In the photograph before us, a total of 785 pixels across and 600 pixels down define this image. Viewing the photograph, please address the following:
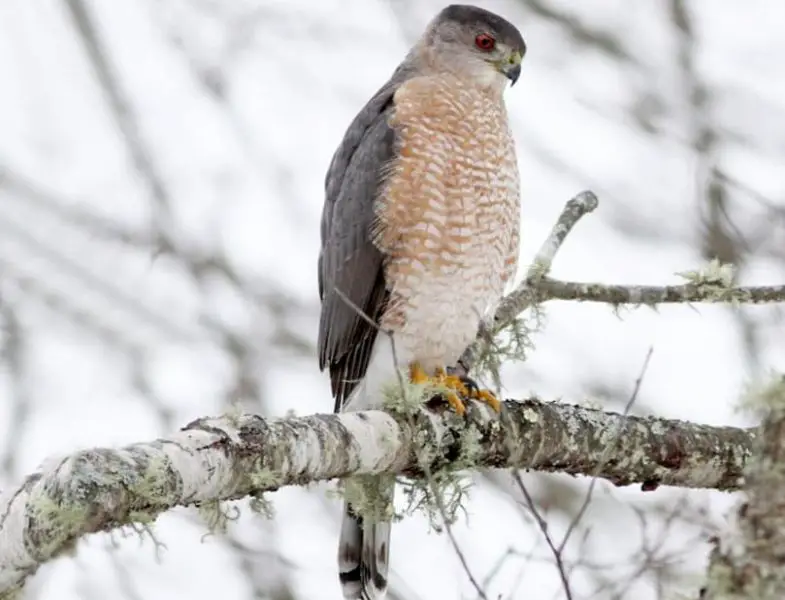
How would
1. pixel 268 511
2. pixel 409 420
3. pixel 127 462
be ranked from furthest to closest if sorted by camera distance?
pixel 409 420
pixel 268 511
pixel 127 462

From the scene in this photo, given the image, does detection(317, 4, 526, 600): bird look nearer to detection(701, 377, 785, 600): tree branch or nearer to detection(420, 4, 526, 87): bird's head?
detection(420, 4, 526, 87): bird's head

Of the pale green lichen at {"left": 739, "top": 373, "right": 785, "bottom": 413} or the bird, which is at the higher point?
the bird

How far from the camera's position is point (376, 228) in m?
5.20

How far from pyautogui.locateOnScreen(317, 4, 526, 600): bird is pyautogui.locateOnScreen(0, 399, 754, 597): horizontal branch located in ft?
1.85

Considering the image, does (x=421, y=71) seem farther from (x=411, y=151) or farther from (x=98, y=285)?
(x=98, y=285)

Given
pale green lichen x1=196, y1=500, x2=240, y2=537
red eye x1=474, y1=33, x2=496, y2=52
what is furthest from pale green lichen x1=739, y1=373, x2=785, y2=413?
red eye x1=474, y1=33, x2=496, y2=52

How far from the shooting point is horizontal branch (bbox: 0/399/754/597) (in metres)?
2.48

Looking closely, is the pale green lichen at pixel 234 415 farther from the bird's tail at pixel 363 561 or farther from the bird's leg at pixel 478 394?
the bird's tail at pixel 363 561

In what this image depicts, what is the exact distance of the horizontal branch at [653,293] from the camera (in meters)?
4.49

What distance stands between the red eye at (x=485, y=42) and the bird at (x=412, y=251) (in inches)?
18.4

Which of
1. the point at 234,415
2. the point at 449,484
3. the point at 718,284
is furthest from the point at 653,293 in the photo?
Answer: the point at 234,415

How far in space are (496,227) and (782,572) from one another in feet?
10.8

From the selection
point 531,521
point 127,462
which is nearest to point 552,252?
point 531,521

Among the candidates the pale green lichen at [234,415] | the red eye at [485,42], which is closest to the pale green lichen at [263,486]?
the pale green lichen at [234,415]
